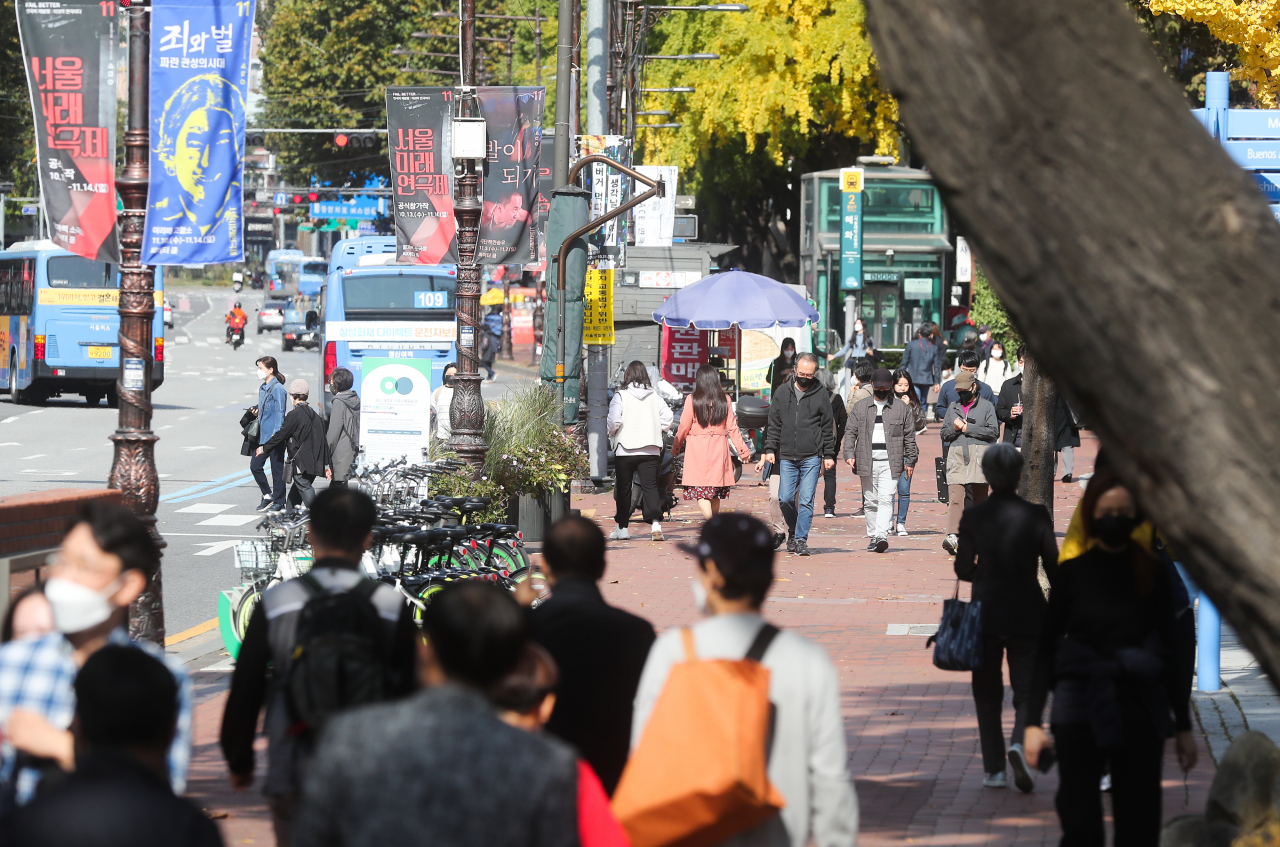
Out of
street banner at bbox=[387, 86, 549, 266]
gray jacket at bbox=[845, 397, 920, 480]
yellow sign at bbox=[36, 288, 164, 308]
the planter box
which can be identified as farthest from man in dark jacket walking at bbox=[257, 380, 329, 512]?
yellow sign at bbox=[36, 288, 164, 308]

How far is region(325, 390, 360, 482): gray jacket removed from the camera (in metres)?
17.2

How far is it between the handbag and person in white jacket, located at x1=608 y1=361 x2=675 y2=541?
9060mm

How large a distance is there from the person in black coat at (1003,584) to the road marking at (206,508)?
12.9 meters

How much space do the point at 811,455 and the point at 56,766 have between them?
1187 centimetres

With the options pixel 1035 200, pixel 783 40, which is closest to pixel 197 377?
pixel 783 40

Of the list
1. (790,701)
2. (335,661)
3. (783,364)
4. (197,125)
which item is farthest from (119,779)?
(783,364)

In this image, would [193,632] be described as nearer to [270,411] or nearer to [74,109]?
[74,109]

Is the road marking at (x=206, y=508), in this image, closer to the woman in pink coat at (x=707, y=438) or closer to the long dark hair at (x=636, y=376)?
the long dark hair at (x=636, y=376)

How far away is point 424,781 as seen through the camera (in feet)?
8.11

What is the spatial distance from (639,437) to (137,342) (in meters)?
7.59

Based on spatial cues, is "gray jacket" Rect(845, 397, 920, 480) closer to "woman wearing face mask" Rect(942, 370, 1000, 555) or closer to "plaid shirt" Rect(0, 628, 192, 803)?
"woman wearing face mask" Rect(942, 370, 1000, 555)

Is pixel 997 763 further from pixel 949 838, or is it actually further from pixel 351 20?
pixel 351 20

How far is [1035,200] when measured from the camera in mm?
2836

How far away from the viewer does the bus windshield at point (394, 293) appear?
1118 inches
